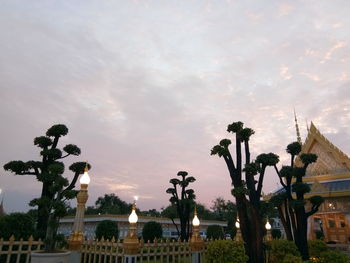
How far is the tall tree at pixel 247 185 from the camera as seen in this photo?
31.6 feet

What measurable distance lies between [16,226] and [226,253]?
7304mm

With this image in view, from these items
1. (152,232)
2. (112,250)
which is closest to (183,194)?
(152,232)

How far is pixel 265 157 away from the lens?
1102 cm

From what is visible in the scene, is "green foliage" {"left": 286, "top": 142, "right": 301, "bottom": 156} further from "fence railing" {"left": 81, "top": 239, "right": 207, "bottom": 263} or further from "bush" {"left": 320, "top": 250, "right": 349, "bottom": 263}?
"fence railing" {"left": 81, "top": 239, "right": 207, "bottom": 263}


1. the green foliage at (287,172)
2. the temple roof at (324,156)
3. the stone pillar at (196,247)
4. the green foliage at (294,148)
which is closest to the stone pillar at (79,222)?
the stone pillar at (196,247)

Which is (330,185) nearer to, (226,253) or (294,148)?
(294,148)

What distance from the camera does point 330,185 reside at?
72.1ft

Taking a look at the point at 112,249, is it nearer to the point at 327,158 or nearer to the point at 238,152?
the point at 238,152

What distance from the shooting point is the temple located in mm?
20641

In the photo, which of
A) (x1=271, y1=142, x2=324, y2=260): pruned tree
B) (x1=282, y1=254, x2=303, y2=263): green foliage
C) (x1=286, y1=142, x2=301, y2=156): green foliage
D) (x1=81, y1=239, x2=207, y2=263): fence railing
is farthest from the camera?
(x1=286, y1=142, x2=301, y2=156): green foliage

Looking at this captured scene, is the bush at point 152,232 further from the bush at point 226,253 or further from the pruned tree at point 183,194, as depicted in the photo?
the bush at point 226,253

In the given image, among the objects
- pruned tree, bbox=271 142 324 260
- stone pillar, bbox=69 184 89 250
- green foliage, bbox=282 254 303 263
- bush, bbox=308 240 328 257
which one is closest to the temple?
bush, bbox=308 240 328 257

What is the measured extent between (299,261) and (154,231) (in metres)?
11.6

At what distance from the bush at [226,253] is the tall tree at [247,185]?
2.60 feet
